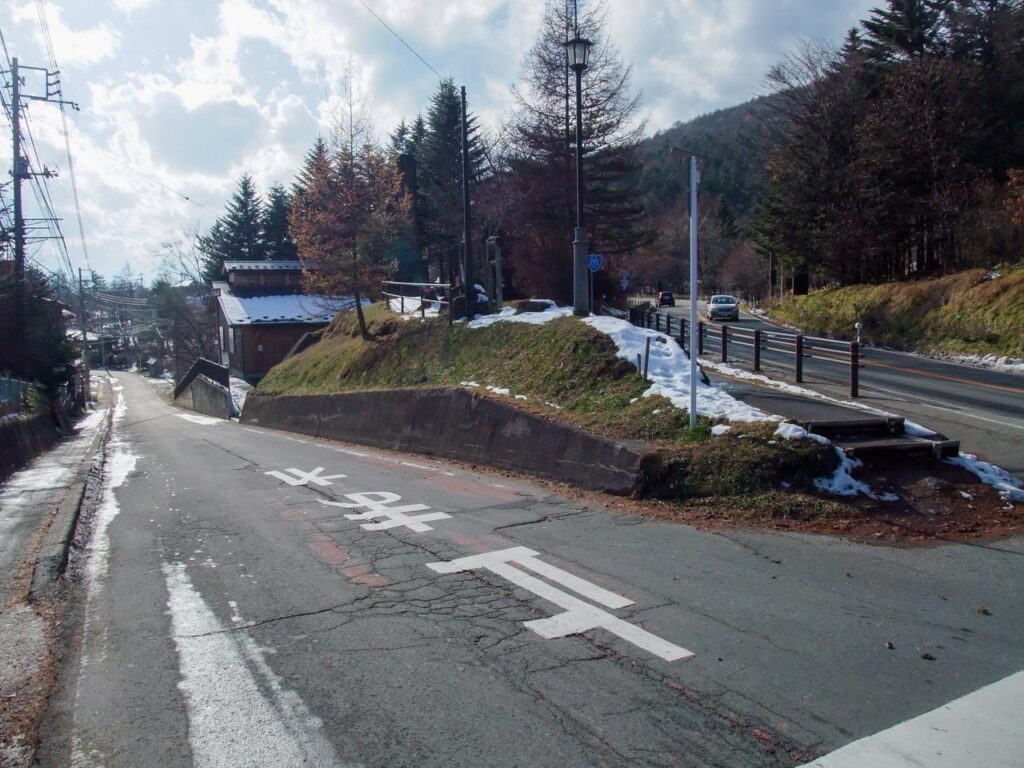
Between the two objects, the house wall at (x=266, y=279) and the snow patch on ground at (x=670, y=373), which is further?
the house wall at (x=266, y=279)

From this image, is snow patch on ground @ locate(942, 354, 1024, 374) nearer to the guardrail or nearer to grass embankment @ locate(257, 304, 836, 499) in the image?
the guardrail

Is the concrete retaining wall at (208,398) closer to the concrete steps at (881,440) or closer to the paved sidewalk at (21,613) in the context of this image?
the paved sidewalk at (21,613)

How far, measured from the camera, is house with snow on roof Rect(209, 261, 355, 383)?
48938mm

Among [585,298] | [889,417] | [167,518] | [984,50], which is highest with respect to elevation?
[984,50]

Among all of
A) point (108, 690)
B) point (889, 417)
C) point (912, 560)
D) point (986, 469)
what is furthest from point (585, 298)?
point (108, 690)

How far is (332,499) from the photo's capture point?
1034 cm

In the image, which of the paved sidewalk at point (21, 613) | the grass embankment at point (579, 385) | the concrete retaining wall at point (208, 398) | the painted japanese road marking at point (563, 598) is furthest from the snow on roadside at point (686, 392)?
the concrete retaining wall at point (208, 398)

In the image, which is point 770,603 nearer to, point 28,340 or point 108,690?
point 108,690

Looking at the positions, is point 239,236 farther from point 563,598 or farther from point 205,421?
point 563,598

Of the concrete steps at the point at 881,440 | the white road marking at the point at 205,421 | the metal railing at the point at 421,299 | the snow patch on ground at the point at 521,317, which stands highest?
the metal railing at the point at 421,299

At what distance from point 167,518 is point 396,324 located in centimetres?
1758

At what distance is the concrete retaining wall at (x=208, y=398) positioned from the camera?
1590 inches

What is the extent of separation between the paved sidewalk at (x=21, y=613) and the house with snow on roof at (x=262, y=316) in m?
34.8

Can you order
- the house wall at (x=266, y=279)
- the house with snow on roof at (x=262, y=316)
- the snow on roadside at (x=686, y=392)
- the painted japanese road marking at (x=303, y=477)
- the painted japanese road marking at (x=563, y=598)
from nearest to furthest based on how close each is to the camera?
the painted japanese road marking at (x=563, y=598), the snow on roadside at (x=686, y=392), the painted japanese road marking at (x=303, y=477), the house with snow on roof at (x=262, y=316), the house wall at (x=266, y=279)
